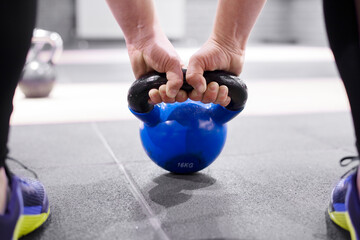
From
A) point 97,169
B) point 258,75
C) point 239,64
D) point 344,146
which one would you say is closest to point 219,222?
point 239,64

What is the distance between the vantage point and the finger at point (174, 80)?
100cm

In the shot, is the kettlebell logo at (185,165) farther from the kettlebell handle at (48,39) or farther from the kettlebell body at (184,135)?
the kettlebell handle at (48,39)

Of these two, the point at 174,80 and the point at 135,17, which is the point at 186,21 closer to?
the point at 135,17

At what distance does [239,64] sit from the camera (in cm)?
114

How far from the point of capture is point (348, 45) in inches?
31.0

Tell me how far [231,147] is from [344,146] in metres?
0.45

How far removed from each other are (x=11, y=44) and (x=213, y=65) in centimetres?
53

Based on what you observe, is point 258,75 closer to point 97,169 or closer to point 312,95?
point 312,95

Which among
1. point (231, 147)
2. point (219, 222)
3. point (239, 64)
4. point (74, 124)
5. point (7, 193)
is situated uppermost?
point (239, 64)

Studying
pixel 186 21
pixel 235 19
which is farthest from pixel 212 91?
pixel 186 21

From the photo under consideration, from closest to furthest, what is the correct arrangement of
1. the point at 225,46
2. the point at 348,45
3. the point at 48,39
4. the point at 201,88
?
the point at 348,45 → the point at 201,88 → the point at 225,46 → the point at 48,39

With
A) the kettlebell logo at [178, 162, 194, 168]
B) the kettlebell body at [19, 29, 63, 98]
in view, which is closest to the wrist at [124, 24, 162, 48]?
the kettlebell logo at [178, 162, 194, 168]

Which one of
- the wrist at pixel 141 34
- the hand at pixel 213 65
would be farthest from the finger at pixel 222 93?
the wrist at pixel 141 34

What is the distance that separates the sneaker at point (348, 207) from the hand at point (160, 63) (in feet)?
1.40
